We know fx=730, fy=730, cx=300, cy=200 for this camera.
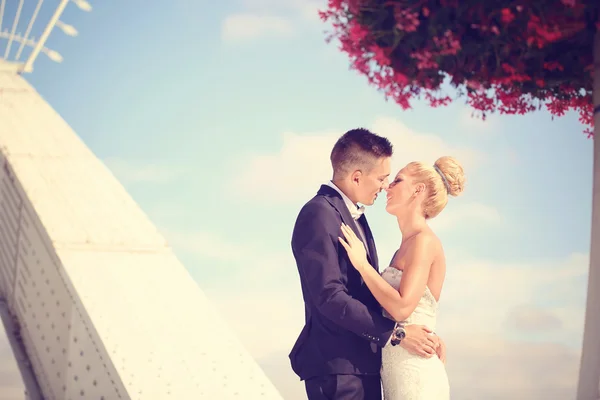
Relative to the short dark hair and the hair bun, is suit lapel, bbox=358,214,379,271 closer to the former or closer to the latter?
the short dark hair

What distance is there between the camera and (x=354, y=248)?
115 inches

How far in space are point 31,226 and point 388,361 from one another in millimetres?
2760

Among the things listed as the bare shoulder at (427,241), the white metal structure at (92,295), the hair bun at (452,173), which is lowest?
the white metal structure at (92,295)

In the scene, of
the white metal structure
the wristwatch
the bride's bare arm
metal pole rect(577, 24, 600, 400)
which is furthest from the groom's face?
the white metal structure

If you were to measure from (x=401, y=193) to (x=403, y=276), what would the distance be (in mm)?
378

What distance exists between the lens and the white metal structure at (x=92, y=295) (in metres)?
3.99

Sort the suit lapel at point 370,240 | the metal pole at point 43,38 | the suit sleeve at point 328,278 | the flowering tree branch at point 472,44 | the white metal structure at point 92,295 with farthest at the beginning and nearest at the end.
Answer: the metal pole at point 43,38, the white metal structure at point 92,295, the suit lapel at point 370,240, the suit sleeve at point 328,278, the flowering tree branch at point 472,44

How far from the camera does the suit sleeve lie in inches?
111

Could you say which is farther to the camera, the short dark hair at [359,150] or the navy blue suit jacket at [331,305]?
the short dark hair at [359,150]

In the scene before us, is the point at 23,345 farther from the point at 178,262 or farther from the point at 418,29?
the point at 418,29

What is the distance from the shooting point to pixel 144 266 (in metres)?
4.58

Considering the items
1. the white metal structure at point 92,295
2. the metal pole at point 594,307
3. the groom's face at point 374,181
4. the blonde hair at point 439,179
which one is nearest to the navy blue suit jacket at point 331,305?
the groom's face at point 374,181

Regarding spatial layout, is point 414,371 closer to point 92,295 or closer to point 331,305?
point 331,305

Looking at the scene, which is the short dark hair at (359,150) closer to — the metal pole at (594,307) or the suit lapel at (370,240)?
the suit lapel at (370,240)
